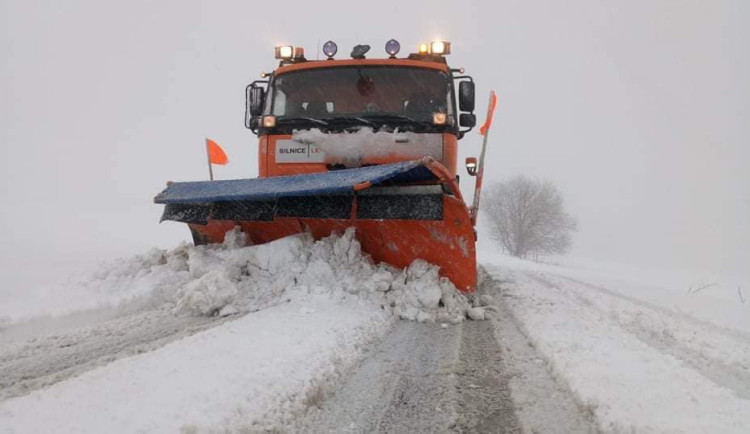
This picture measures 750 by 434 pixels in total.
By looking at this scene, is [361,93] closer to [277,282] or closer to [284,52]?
[284,52]

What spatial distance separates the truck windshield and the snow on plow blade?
1.15m

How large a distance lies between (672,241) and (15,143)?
2842 inches

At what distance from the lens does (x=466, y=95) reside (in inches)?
207

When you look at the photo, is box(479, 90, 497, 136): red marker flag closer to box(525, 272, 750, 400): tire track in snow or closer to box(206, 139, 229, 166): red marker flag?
box(525, 272, 750, 400): tire track in snow

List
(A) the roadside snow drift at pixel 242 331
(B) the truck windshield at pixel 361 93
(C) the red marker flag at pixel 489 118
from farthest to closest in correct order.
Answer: (B) the truck windshield at pixel 361 93 → (C) the red marker flag at pixel 489 118 → (A) the roadside snow drift at pixel 242 331

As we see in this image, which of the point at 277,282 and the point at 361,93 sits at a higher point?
the point at 361,93

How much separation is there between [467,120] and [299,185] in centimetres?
251

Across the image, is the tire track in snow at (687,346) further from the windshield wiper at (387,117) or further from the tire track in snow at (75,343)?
the tire track in snow at (75,343)

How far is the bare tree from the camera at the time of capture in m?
34.2

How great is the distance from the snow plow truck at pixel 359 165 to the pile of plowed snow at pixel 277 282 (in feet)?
0.65

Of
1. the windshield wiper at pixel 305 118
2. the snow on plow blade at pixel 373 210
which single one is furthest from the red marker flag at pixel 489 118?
the windshield wiper at pixel 305 118

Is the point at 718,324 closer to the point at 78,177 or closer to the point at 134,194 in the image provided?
the point at 134,194

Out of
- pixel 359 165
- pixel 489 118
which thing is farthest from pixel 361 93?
pixel 489 118

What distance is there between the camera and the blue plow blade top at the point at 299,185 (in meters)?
3.28
